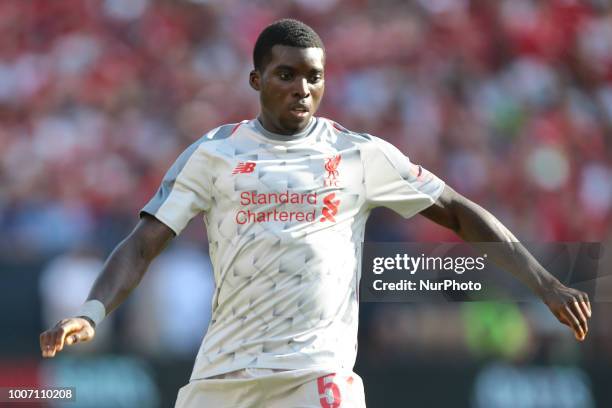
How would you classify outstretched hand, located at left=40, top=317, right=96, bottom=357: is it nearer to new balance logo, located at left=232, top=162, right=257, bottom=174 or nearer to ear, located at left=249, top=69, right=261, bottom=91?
new balance logo, located at left=232, top=162, right=257, bottom=174

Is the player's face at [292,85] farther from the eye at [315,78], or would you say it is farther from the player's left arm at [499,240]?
the player's left arm at [499,240]

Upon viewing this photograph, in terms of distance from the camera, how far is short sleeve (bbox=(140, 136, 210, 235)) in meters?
4.70

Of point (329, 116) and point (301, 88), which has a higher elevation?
point (329, 116)

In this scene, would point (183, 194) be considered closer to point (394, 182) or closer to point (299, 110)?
point (299, 110)

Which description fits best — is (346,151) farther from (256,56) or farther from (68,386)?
(68,386)

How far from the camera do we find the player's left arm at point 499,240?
4777 mm

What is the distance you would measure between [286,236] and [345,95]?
8.09m

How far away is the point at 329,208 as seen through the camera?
4.65 metres

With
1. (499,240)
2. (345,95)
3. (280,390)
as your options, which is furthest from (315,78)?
(345,95)

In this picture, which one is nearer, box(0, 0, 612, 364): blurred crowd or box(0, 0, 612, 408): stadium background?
box(0, 0, 612, 408): stadium background

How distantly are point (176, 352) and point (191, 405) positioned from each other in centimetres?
412

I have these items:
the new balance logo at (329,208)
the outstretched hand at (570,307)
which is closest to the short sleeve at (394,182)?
the new balance logo at (329,208)

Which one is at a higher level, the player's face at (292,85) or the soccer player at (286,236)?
the player's face at (292,85)

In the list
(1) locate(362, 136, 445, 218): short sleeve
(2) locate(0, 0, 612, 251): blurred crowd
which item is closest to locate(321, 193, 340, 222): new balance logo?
(1) locate(362, 136, 445, 218): short sleeve
